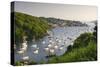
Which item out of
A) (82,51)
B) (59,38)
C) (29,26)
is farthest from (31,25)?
(82,51)

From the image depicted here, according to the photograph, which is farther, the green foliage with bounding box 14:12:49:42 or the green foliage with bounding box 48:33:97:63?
the green foliage with bounding box 48:33:97:63

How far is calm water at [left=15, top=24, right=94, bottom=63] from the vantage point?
2.14 metres

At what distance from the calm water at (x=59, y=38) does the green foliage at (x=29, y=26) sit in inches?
3.0

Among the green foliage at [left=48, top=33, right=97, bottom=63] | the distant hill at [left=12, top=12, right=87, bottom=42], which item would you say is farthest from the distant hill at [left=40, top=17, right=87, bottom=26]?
the green foliage at [left=48, top=33, right=97, bottom=63]

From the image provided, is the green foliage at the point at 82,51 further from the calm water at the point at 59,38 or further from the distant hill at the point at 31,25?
the distant hill at the point at 31,25

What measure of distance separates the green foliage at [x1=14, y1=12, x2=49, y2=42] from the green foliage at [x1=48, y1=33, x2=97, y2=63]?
307mm

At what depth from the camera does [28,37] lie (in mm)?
2131

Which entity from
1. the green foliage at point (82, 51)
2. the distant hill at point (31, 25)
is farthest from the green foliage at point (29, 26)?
the green foliage at point (82, 51)

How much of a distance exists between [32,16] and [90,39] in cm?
69

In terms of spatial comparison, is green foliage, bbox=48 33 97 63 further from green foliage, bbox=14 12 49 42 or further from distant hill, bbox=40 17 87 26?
green foliage, bbox=14 12 49 42

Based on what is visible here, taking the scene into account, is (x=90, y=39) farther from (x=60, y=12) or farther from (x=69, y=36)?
(x=60, y=12)

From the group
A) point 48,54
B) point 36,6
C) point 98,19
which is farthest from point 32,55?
point 98,19

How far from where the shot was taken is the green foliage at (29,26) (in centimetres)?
208

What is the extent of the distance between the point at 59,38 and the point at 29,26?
33cm
